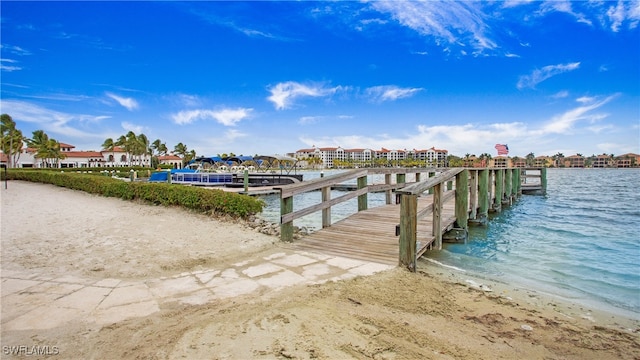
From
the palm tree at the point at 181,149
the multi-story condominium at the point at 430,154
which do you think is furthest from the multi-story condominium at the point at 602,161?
the palm tree at the point at 181,149

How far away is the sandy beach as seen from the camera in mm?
2416

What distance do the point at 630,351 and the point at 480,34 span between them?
15.9 metres

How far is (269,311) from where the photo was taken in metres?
2.91

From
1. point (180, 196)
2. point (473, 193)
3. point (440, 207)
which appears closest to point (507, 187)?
point (473, 193)

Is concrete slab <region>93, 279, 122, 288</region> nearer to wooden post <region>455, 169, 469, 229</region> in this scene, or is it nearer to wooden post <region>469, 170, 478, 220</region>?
wooden post <region>455, 169, 469, 229</region>

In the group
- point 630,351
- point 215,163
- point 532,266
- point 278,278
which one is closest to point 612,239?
point 532,266

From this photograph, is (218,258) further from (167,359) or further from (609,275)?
(609,275)

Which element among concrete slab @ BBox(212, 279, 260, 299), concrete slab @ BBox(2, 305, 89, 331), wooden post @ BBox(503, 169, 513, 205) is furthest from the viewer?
wooden post @ BBox(503, 169, 513, 205)

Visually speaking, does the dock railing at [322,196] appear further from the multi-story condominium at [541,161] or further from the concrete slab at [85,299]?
the multi-story condominium at [541,161]

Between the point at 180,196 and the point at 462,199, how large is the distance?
800 centimetres

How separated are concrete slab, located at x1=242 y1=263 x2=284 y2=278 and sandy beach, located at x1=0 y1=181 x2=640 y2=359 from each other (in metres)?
0.03

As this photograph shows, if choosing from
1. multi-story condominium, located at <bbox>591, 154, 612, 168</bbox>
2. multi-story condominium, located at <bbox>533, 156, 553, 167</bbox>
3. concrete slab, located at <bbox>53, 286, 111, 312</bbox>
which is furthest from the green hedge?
multi-story condominium, located at <bbox>591, 154, 612, 168</bbox>

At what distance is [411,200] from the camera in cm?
452

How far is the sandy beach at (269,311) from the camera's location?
242cm
